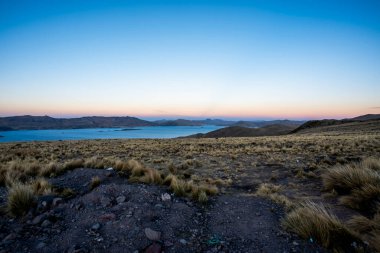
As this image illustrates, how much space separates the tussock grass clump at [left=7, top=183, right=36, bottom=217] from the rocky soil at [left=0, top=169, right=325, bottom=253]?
0.17 meters

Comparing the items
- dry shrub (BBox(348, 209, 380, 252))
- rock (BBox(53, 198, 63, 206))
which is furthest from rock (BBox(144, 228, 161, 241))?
dry shrub (BBox(348, 209, 380, 252))

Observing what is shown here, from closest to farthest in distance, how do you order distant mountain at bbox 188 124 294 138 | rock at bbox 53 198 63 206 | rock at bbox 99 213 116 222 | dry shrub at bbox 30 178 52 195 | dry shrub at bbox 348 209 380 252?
dry shrub at bbox 348 209 380 252
rock at bbox 99 213 116 222
rock at bbox 53 198 63 206
dry shrub at bbox 30 178 52 195
distant mountain at bbox 188 124 294 138

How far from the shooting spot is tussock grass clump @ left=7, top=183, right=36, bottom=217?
5.23 meters

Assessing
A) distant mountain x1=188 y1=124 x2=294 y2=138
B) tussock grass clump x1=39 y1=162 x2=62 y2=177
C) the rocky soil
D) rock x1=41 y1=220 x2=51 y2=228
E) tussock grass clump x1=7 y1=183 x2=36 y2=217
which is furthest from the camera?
distant mountain x1=188 y1=124 x2=294 y2=138

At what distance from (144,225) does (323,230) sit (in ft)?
10.7

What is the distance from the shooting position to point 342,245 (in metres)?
3.81

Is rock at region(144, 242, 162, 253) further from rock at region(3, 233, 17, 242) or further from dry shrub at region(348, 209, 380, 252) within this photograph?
dry shrub at region(348, 209, 380, 252)

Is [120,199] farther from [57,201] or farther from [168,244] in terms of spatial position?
[168,244]

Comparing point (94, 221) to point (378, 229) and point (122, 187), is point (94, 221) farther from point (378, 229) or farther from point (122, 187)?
point (378, 229)

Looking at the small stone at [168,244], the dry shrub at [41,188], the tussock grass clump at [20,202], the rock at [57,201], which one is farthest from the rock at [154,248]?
the dry shrub at [41,188]

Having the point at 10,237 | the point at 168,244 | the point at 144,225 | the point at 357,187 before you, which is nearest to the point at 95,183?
the point at 10,237

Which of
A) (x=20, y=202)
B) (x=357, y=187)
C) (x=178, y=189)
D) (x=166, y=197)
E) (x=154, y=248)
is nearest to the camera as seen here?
(x=154, y=248)

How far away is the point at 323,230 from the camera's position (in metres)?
4.02

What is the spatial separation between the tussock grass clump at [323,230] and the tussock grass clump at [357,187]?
1.59 metres
